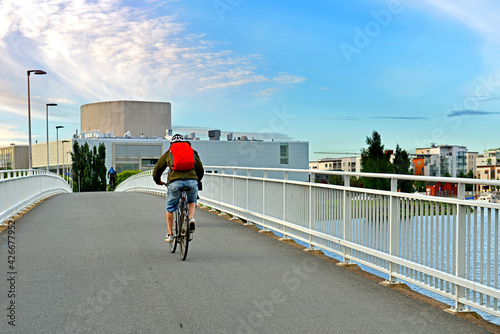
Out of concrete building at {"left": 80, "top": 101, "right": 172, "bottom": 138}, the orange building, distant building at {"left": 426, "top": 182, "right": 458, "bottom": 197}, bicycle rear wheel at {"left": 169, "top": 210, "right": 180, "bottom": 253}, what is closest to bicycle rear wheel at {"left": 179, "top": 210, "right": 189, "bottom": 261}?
bicycle rear wheel at {"left": 169, "top": 210, "right": 180, "bottom": 253}

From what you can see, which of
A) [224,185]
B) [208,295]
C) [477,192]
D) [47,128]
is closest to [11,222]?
[224,185]

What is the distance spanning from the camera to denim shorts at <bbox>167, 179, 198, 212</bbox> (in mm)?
8648

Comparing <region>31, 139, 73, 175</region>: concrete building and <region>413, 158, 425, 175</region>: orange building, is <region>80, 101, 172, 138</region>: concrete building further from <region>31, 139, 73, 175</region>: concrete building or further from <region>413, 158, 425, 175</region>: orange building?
<region>413, 158, 425, 175</region>: orange building

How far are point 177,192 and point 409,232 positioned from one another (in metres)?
3.73

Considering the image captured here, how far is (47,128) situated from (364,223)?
2307 inches

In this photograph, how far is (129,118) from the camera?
138625 mm

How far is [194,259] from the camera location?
28.1ft

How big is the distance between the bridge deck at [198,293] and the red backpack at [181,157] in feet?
4.68

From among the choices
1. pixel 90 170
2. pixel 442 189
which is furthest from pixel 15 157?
pixel 442 189

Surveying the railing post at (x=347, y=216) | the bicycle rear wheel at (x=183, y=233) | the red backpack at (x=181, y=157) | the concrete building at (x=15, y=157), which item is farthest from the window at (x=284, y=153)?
the railing post at (x=347, y=216)

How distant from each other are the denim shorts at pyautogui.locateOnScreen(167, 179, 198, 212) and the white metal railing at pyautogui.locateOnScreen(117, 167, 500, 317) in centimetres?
198

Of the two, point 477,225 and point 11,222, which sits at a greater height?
point 477,225

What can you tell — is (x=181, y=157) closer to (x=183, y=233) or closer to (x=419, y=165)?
(x=183, y=233)

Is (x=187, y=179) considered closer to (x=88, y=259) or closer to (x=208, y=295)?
(x=88, y=259)
